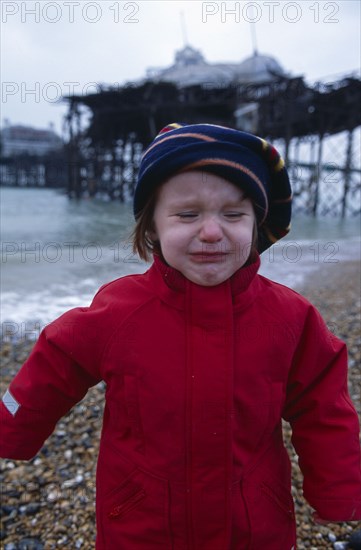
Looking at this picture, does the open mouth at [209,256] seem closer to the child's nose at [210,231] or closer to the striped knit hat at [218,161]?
the child's nose at [210,231]

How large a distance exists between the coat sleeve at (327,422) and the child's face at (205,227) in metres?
0.32

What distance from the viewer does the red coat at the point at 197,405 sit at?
1.21 m

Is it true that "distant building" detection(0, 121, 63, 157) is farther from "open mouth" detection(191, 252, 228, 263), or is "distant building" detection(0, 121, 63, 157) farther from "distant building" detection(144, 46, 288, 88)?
"open mouth" detection(191, 252, 228, 263)

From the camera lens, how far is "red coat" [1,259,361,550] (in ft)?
3.96

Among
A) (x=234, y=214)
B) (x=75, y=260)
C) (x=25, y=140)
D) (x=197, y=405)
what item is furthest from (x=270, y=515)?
(x=25, y=140)

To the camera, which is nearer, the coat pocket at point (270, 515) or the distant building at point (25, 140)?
the coat pocket at point (270, 515)

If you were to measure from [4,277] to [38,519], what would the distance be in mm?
4508

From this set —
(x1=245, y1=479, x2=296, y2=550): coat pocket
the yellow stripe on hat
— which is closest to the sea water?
the yellow stripe on hat

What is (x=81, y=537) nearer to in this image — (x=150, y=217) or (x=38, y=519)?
(x=38, y=519)

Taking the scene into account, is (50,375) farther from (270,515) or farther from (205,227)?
(270,515)

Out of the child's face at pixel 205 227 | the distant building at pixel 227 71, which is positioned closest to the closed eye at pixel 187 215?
the child's face at pixel 205 227

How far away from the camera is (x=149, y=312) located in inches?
50.1

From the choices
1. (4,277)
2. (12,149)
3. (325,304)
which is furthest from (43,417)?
(12,149)

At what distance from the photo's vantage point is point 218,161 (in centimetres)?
119
